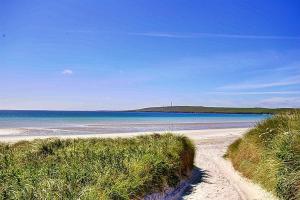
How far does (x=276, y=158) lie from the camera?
10.7m

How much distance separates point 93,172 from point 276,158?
15.7 feet

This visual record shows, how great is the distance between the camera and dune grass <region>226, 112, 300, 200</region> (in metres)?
9.58

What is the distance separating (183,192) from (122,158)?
2.34m

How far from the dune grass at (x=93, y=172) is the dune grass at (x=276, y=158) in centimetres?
244

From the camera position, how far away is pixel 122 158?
11750 millimetres

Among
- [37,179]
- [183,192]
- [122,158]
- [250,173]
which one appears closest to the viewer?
[37,179]

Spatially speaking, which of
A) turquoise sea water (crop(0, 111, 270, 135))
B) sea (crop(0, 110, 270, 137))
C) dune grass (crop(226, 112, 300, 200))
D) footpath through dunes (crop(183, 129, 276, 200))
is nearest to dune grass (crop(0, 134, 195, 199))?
footpath through dunes (crop(183, 129, 276, 200))

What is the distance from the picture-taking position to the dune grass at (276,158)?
958cm

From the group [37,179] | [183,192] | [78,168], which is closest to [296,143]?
[183,192]

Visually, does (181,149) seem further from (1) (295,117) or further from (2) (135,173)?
(2) (135,173)

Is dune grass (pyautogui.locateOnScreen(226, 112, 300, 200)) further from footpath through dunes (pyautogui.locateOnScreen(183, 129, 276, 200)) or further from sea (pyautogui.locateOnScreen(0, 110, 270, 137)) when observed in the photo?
sea (pyautogui.locateOnScreen(0, 110, 270, 137))

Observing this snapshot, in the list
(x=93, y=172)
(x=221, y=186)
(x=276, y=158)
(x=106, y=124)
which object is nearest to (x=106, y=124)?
(x=106, y=124)

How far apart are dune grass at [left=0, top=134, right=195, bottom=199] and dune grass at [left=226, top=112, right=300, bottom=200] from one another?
8.00 ft

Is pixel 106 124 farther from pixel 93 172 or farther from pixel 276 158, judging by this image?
pixel 93 172
